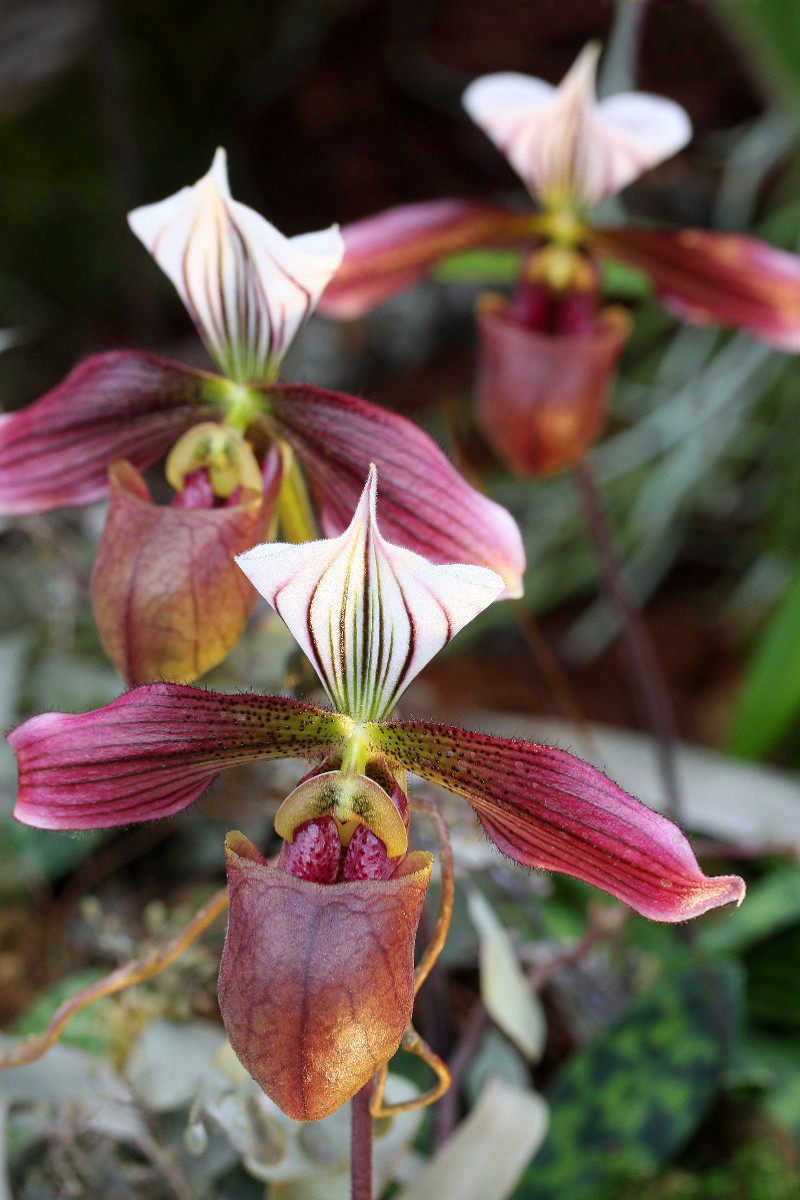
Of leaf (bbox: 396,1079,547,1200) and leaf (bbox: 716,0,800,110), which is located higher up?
leaf (bbox: 716,0,800,110)

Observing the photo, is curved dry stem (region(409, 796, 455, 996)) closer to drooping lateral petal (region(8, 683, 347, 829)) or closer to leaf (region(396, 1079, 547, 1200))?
drooping lateral petal (region(8, 683, 347, 829))

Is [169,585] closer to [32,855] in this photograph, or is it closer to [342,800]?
[342,800]

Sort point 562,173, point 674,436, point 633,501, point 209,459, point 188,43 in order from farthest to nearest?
point 188,43, point 633,501, point 674,436, point 562,173, point 209,459

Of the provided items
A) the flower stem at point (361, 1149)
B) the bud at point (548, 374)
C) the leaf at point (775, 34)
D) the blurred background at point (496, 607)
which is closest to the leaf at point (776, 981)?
the blurred background at point (496, 607)

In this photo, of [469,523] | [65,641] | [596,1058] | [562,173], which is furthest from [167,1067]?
[562,173]

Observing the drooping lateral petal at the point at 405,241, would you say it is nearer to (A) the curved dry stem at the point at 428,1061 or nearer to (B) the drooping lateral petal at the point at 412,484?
(B) the drooping lateral petal at the point at 412,484

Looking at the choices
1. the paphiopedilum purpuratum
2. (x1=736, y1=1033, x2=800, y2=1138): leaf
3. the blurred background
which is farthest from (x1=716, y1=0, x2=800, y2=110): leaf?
(x1=736, y1=1033, x2=800, y2=1138): leaf

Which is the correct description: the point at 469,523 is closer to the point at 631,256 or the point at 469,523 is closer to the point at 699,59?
the point at 631,256
